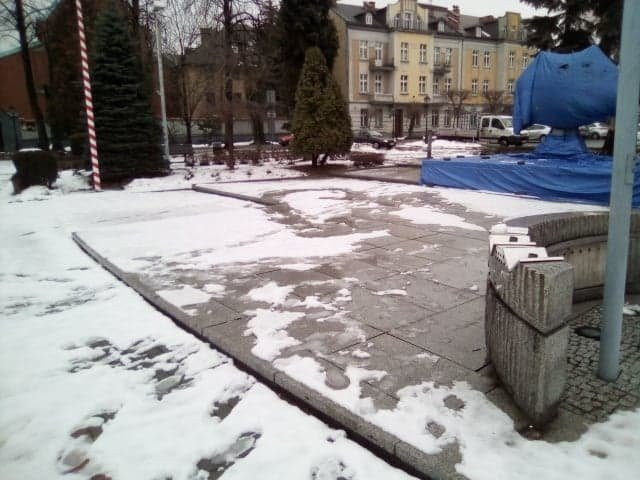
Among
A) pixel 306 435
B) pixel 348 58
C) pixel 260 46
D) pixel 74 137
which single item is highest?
pixel 348 58

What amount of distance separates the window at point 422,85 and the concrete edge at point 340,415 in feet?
182

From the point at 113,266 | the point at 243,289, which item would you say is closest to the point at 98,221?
the point at 113,266

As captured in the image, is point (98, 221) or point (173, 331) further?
point (98, 221)

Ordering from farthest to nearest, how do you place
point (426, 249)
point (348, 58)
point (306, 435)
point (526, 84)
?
point (348, 58)
point (526, 84)
point (426, 249)
point (306, 435)

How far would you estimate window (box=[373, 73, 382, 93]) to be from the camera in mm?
53500

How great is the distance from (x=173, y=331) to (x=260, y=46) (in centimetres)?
2059

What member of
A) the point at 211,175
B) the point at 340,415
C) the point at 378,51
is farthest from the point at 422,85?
the point at 340,415

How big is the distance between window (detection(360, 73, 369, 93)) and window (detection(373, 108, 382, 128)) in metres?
2.50

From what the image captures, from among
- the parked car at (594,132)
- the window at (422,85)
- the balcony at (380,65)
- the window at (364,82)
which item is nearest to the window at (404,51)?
the balcony at (380,65)

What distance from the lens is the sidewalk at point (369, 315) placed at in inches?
111

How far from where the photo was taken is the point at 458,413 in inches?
120

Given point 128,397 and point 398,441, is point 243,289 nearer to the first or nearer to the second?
point 128,397

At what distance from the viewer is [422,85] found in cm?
5584

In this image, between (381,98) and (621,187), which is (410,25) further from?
(621,187)
